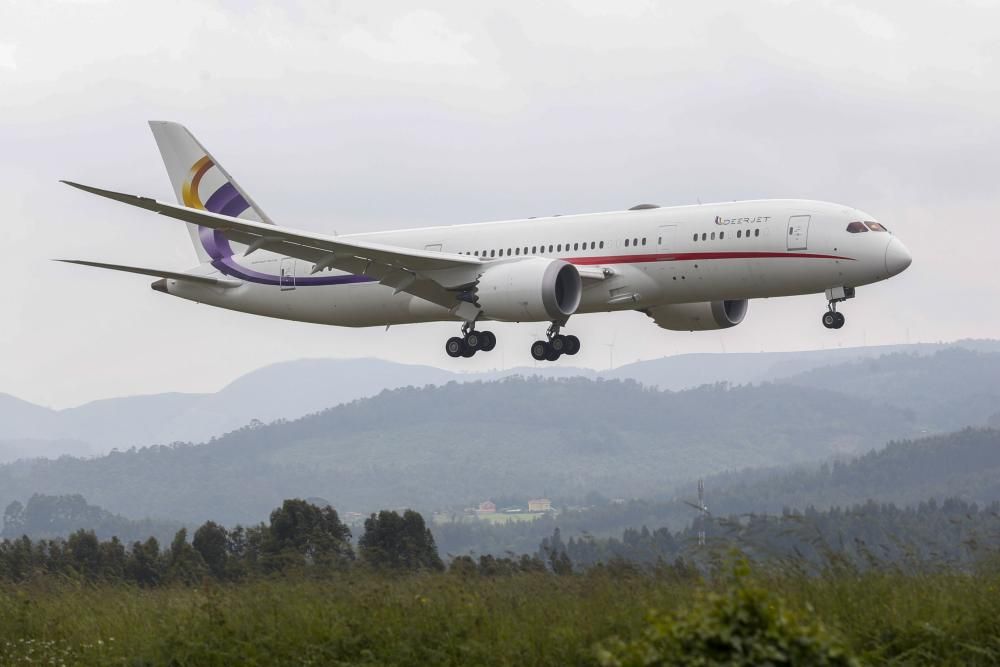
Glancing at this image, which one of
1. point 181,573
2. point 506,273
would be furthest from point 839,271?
point 181,573

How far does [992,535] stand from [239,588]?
37.6ft

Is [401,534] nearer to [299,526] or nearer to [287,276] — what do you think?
[299,526]

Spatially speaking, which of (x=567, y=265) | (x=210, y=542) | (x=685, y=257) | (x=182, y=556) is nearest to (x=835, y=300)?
(x=685, y=257)

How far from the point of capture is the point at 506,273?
48.9 metres

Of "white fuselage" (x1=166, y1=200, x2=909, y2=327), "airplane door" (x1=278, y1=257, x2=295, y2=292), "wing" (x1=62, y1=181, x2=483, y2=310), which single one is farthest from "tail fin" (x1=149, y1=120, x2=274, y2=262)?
"wing" (x1=62, y1=181, x2=483, y2=310)

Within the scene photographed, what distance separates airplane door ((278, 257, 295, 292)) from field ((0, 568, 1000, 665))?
114 feet

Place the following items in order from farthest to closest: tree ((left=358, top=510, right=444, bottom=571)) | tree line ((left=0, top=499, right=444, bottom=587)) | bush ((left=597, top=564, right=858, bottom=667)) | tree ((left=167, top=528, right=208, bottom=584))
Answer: tree ((left=358, top=510, right=444, bottom=571)) → tree ((left=167, top=528, right=208, bottom=584)) → tree line ((left=0, top=499, right=444, bottom=587)) → bush ((left=597, top=564, right=858, bottom=667))

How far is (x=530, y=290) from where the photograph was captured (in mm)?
47844

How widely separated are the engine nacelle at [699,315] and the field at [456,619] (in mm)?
33290

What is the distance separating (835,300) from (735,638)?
35.2m

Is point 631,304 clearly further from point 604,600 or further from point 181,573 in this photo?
point 604,600

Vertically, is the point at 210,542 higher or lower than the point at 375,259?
lower

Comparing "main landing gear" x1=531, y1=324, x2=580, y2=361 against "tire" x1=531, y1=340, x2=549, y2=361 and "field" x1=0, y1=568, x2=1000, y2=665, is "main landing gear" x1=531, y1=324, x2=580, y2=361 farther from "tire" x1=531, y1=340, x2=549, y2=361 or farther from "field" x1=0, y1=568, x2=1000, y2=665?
"field" x1=0, y1=568, x2=1000, y2=665

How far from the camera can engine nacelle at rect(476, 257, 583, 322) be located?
47781 mm
